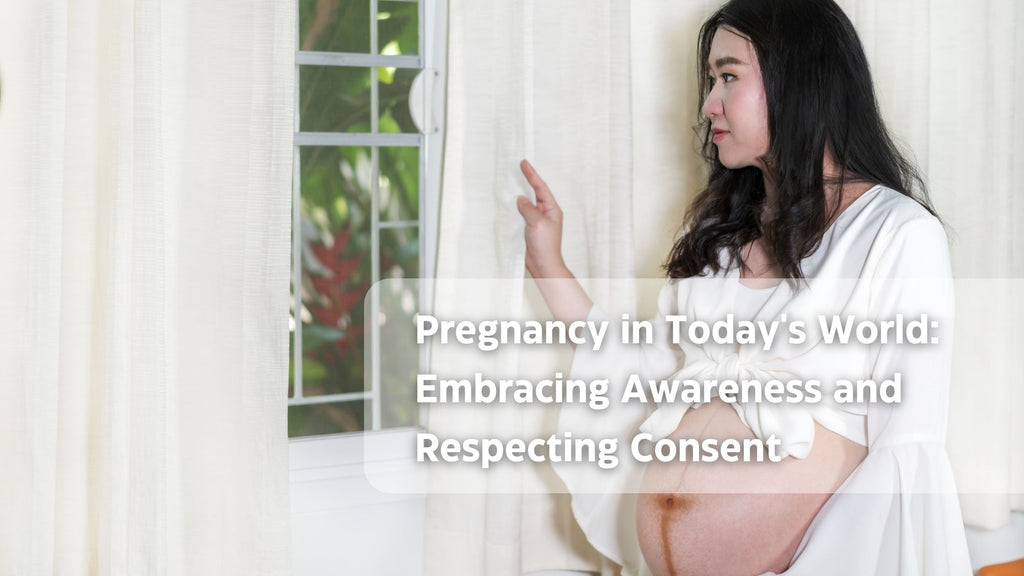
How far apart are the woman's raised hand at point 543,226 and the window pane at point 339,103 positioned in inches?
36.6

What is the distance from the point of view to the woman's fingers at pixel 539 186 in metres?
1.55

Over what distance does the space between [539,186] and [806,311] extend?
0.48 m

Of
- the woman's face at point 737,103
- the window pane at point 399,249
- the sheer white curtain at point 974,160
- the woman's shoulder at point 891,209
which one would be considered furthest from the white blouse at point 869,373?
the window pane at point 399,249

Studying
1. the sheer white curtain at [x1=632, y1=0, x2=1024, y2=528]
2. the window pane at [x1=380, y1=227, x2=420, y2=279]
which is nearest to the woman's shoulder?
the sheer white curtain at [x1=632, y1=0, x2=1024, y2=528]

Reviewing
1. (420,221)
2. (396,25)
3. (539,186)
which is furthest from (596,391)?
(396,25)

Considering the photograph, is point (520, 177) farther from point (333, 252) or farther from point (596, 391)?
point (333, 252)

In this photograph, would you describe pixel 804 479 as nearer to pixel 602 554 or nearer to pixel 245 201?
pixel 602 554

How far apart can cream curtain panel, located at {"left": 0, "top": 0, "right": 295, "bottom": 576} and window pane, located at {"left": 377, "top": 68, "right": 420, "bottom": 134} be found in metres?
0.88

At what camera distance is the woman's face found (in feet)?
4.65

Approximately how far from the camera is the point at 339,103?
2.60 meters

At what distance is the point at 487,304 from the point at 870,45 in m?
0.94

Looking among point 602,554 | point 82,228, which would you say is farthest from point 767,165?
point 82,228

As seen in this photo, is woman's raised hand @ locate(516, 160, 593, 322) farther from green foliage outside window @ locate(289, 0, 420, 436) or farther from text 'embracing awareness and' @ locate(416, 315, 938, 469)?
green foliage outside window @ locate(289, 0, 420, 436)

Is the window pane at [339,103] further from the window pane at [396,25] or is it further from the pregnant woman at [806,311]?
the pregnant woman at [806,311]
